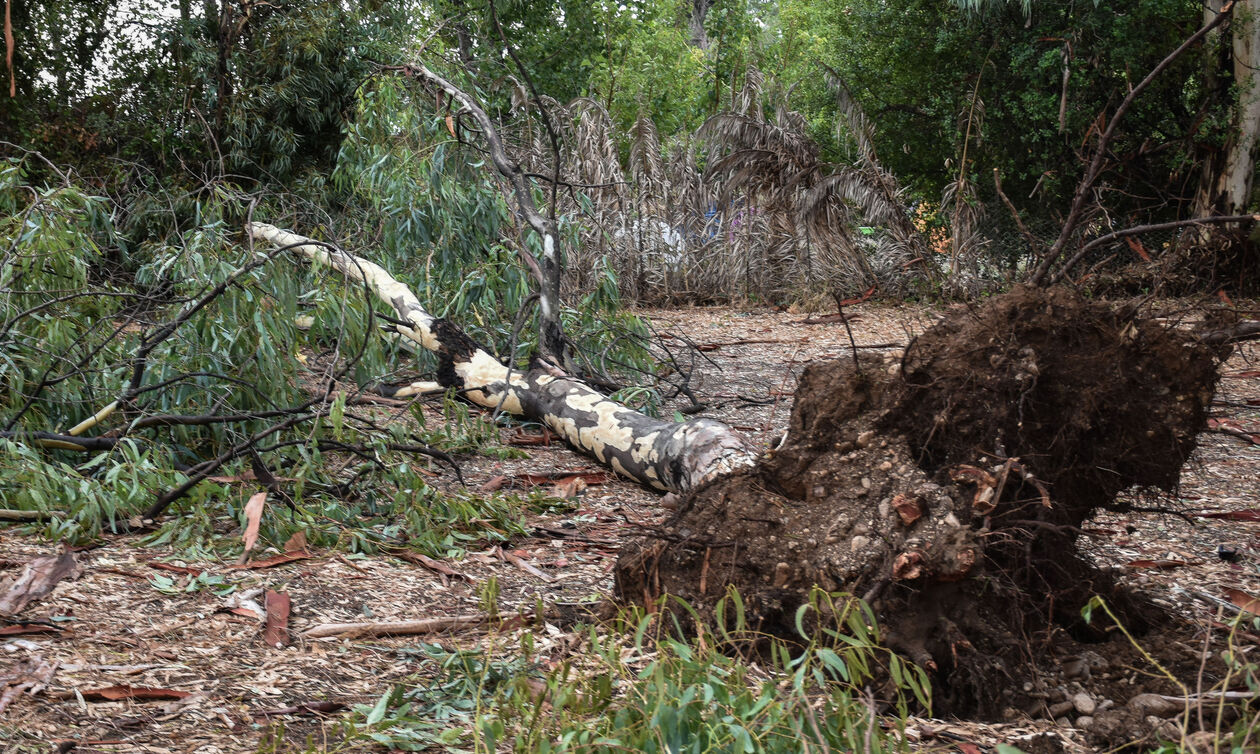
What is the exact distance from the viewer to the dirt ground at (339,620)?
2248 mm

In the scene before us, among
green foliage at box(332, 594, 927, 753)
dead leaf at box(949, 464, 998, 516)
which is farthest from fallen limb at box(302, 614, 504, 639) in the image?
dead leaf at box(949, 464, 998, 516)

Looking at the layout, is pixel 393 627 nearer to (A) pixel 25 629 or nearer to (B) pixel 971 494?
(A) pixel 25 629

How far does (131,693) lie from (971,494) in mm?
2094

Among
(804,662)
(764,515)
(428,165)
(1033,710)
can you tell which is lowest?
(1033,710)

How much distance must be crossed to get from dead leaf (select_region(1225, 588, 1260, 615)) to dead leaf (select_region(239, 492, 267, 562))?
121 inches

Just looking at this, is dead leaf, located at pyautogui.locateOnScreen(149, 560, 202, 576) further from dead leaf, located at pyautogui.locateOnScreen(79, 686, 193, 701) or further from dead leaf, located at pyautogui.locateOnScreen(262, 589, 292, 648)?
dead leaf, located at pyautogui.locateOnScreen(79, 686, 193, 701)

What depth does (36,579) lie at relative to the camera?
3.02m

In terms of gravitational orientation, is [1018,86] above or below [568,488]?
above

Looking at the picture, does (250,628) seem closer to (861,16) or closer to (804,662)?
(804,662)

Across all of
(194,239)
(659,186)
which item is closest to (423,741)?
(194,239)

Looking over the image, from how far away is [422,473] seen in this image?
457 cm

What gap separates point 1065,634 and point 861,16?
44.9 feet

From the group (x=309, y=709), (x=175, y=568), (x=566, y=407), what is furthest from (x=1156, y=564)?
(x=175, y=568)

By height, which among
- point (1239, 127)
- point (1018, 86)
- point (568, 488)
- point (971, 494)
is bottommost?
point (568, 488)
